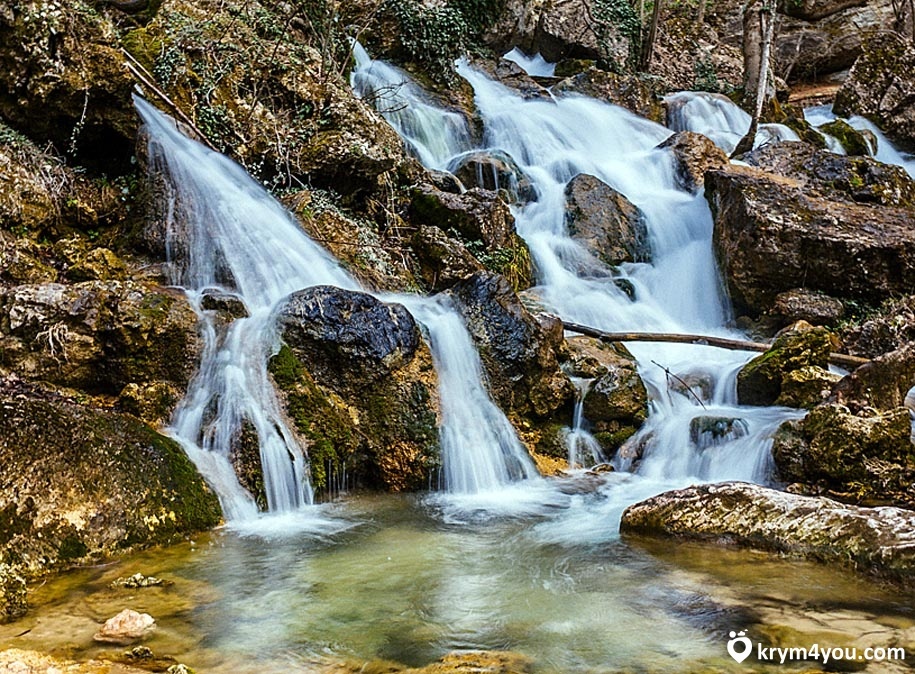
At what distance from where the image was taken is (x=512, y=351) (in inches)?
328

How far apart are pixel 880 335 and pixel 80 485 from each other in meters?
10.3

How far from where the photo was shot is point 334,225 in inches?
408

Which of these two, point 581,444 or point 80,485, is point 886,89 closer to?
point 581,444

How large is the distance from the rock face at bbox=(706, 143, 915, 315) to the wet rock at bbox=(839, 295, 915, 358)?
1.16 metres

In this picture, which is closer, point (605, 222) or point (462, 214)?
point (462, 214)

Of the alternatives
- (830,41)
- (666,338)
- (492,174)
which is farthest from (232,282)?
(830,41)

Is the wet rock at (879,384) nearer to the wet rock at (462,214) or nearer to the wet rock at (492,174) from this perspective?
the wet rock at (462,214)

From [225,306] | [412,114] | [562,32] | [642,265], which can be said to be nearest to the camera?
[225,306]

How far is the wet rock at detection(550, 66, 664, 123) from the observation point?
19.9 m

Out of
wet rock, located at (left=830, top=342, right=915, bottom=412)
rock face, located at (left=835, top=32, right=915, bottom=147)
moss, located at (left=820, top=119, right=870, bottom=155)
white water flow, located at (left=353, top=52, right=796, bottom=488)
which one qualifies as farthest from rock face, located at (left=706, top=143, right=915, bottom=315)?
rock face, located at (left=835, top=32, right=915, bottom=147)

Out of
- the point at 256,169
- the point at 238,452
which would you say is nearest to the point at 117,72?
the point at 256,169

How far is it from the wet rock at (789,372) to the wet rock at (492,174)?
22.2ft

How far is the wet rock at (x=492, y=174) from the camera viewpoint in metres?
14.3

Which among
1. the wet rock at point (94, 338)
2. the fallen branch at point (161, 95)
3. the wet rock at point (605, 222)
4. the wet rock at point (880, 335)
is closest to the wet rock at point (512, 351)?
the wet rock at point (94, 338)
